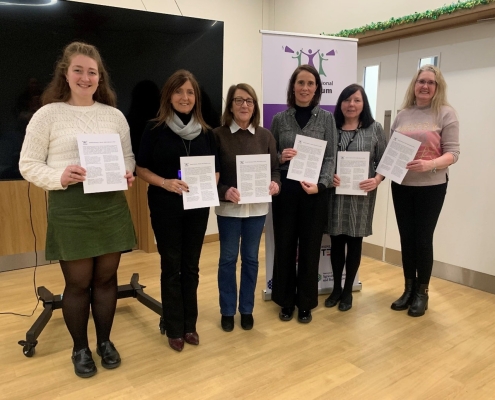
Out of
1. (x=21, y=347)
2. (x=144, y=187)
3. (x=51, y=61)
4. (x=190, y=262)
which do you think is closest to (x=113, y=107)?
(x=51, y=61)

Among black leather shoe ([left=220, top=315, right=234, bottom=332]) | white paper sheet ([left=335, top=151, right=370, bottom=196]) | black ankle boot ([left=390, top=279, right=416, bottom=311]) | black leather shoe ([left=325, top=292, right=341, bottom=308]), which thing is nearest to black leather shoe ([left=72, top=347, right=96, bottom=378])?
black leather shoe ([left=220, top=315, right=234, bottom=332])

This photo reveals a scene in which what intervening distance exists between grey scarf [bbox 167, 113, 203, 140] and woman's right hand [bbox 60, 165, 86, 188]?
507 millimetres

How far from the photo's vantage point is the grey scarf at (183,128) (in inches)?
83.4

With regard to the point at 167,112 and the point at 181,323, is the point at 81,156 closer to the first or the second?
the point at 167,112

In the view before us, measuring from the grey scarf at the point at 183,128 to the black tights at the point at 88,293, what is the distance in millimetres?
691

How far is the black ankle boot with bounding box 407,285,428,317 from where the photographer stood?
2844 mm

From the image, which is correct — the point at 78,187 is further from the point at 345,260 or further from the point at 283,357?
the point at 345,260

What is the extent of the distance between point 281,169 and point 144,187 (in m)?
2.09

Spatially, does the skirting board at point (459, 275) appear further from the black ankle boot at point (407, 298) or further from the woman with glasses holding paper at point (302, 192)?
the woman with glasses holding paper at point (302, 192)

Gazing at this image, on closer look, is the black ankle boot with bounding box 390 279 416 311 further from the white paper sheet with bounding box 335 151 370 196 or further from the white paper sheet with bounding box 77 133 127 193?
the white paper sheet with bounding box 77 133 127 193

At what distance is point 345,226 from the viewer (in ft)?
9.13

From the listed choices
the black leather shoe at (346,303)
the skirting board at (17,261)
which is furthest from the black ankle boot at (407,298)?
the skirting board at (17,261)

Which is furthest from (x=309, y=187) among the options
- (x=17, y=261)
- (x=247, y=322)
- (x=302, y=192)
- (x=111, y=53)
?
(x=17, y=261)

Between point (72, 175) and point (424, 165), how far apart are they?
2026 mm
